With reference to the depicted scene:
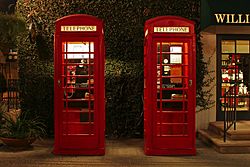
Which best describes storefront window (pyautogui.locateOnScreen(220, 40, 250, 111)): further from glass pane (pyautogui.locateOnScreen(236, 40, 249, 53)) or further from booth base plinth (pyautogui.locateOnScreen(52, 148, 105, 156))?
booth base plinth (pyautogui.locateOnScreen(52, 148, 105, 156))

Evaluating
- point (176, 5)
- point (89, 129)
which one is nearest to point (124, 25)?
point (176, 5)

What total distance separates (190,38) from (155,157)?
2.46 metres

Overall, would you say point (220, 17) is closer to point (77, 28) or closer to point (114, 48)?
point (114, 48)

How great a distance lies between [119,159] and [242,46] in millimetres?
4913

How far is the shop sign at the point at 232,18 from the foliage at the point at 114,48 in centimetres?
108

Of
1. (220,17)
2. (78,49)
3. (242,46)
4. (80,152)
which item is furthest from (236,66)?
(80,152)

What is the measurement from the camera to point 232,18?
970cm

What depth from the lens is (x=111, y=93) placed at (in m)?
10.5

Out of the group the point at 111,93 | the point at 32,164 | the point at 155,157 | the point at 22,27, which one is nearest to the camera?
the point at 32,164

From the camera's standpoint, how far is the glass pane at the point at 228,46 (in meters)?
11.1

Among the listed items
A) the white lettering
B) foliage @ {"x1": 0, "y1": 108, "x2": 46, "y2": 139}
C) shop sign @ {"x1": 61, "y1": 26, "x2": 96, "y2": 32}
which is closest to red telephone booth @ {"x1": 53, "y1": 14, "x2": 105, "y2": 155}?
shop sign @ {"x1": 61, "y1": 26, "x2": 96, "y2": 32}

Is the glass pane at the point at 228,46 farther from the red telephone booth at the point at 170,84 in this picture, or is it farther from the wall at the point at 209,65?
the red telephone booth at the point at 170,84

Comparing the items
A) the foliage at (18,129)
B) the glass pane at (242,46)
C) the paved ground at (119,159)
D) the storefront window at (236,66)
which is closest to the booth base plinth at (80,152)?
the paved ground at (119,159)

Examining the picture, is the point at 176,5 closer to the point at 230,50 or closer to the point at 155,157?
the point at 230,50
